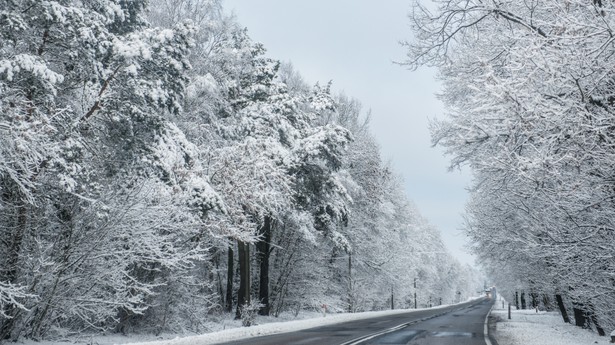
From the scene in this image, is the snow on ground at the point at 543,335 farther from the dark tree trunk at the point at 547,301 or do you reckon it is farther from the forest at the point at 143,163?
the dark tree trunk at the point at 547,301

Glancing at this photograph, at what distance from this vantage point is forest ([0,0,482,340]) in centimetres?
959

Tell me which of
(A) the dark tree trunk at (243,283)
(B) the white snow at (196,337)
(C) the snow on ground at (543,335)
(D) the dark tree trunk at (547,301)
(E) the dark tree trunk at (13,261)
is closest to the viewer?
(E) the dark tree trunk at (13,261)

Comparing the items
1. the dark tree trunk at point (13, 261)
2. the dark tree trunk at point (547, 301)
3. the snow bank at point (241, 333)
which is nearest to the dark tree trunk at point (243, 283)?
the snow bank at point (241, 333)

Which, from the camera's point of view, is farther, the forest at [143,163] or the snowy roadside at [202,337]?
the snowy roadside at [202,337]

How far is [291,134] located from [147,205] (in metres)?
9.93

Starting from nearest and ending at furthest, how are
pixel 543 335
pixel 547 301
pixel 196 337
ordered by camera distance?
pixel 196 337 → pixel 543 335 → pixel 547 301

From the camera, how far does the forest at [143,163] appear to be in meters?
9.59

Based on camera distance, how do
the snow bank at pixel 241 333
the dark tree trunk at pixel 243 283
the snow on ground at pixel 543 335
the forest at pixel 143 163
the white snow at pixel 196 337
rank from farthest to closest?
the dark tree trunk at pixel 243 283 < the snow on ground at pixel 543 335 < the snow bank at pixel 241 333 < the white snow at pixel 196 337 < the forest at pixel 143 163

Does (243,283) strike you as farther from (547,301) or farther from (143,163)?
(547,301)

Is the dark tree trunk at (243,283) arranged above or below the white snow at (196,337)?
above

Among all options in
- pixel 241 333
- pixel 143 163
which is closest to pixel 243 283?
pixel 241 333

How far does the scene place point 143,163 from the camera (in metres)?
12.8

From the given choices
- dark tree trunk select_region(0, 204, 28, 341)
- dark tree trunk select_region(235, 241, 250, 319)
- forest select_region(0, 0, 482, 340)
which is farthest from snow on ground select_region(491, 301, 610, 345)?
dark tree trunk select_region(0, 204, 28, 341)

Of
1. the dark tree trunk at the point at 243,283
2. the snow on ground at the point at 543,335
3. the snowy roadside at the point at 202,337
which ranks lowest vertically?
the snow on ground at the point at 543,335
